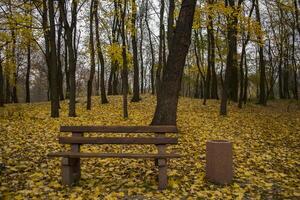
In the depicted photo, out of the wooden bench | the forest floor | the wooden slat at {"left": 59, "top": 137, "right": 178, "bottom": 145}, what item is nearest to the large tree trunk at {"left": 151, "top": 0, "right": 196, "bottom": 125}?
the forest floor

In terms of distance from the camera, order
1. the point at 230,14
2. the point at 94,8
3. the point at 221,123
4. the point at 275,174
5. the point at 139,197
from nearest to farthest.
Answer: the point at 139,197 → the point at 275,174 → the point at 221,123 → the point at 230,14 → the point at 94,8

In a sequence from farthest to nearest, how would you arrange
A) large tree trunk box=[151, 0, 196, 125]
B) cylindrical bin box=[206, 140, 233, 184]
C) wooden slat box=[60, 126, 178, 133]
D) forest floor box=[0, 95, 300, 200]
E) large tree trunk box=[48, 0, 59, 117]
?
1. large tree trunk box=[48, 0, 59, 117]
2. large tree trunk box=[151, 0, 196, 125]
3. cylindrical bin box=[206, 140, 233, 184]
4. wooden slat box=[60, 126, 178, 133]
5. forest floor box=[0, 95, 300, 200]

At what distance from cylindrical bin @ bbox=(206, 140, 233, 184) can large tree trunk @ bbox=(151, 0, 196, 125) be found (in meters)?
3.84

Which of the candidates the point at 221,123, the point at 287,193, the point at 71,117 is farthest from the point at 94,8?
the point at 287,193

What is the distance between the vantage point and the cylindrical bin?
6.11 meters

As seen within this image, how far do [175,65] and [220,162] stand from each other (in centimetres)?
441

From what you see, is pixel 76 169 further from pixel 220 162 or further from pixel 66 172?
pixel 220 162

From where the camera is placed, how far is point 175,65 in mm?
9891

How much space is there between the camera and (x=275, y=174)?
6.90m

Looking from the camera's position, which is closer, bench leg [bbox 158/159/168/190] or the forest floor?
the forest floor

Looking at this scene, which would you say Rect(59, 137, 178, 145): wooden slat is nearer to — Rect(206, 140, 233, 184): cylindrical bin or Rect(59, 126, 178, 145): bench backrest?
Rect(59, 126, 178, 145): bench backrest

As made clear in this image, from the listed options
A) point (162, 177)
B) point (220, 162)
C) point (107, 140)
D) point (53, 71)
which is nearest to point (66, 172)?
point (107, 140)

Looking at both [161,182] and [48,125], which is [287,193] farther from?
[48,125]

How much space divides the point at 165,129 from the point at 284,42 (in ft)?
75.1
